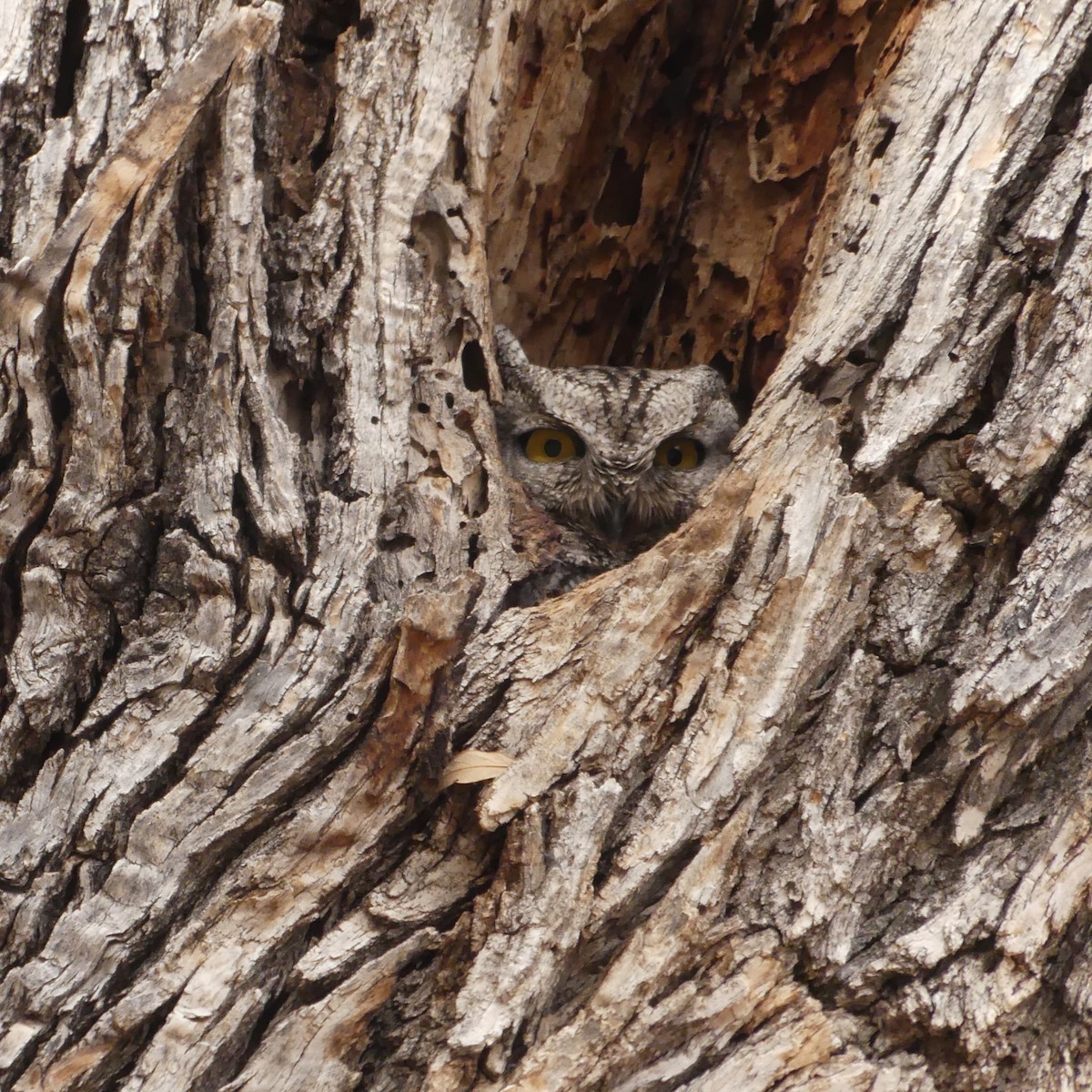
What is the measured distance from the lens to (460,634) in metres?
1.95

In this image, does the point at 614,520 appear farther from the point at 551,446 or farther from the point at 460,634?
the point at 460,634

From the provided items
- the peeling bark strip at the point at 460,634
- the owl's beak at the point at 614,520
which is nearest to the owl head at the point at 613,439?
the owl's beak at the point at 614,520

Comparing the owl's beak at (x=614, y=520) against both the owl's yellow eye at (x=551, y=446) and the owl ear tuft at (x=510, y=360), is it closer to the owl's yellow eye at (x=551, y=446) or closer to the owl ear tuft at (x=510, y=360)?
the owl's yellow eye at (x=551, y=446)

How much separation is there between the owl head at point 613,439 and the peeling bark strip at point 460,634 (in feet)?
3.07

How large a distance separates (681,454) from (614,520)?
358 mm

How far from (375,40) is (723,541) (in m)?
1.36

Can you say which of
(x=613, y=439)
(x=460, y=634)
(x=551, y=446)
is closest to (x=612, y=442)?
(x=613, y=439)

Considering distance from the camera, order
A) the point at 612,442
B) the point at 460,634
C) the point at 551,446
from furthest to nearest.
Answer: the point at 551,446 → the point at 612,442 → the point at 460,634

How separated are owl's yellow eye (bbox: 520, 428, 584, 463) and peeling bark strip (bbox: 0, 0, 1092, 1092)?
3.37 feet

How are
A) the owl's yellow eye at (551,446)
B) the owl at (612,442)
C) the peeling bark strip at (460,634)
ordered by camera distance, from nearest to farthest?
the peeling bark strip at (460,634)
the owl at (612,442)
the owl's yellow eye at (551,446)

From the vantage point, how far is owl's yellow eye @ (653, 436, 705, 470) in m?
3.63

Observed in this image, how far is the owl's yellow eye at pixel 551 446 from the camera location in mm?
3572

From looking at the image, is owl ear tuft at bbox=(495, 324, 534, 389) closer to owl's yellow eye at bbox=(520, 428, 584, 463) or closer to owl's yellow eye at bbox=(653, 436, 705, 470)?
owl's yellow eye at bbox=(520, 428, 584, 463)

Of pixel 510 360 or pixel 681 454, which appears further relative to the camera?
pixel 681 454
